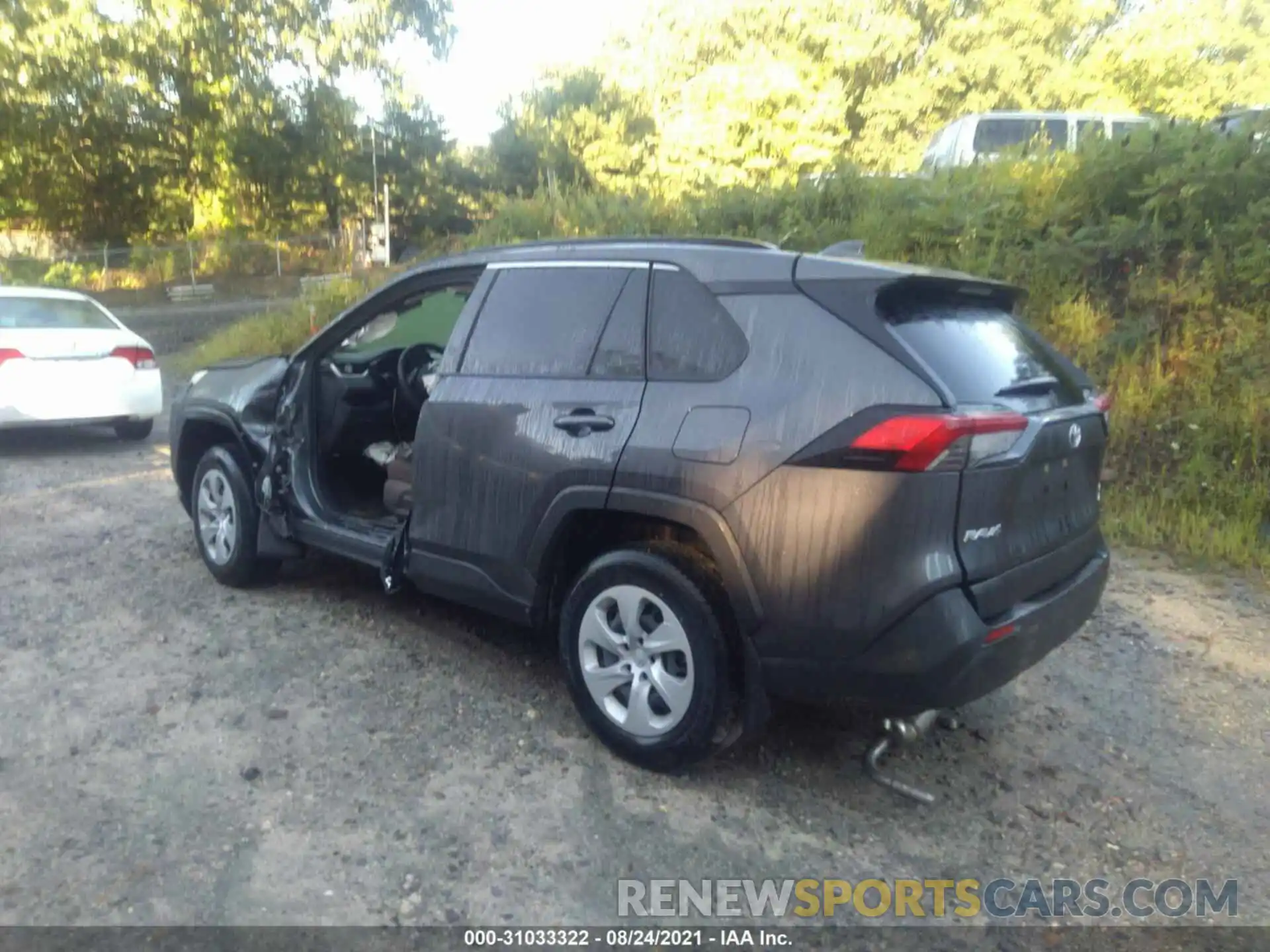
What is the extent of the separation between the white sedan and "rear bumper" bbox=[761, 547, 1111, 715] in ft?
26.9

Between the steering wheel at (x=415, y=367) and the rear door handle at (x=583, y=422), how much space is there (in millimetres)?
1947

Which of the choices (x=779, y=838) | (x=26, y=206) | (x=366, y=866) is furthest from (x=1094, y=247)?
(x=26, y=206)

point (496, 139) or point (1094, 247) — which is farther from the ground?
point (496, 139)

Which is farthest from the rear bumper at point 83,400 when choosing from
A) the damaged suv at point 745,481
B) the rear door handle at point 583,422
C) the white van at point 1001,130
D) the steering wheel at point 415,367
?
the white van at point 1001,130

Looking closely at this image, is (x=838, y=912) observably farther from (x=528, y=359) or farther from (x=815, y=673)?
(x=528, y=359)

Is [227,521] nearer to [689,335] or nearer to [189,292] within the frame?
[689,335]

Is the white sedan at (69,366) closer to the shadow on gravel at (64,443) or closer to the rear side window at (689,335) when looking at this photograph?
the shadow on gravel at (64,443)

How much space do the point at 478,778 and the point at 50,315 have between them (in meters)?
8.12

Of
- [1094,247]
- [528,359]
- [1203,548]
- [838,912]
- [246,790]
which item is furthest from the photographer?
[1094,247]

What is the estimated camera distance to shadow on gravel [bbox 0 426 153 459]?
996 cm

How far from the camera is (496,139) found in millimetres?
31625

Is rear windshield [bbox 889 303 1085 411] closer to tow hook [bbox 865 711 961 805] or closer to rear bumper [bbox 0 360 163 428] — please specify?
tow hook [bbox 865 711 961 805]

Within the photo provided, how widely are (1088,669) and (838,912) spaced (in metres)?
2.29

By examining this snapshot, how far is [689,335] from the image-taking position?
12.3ft
